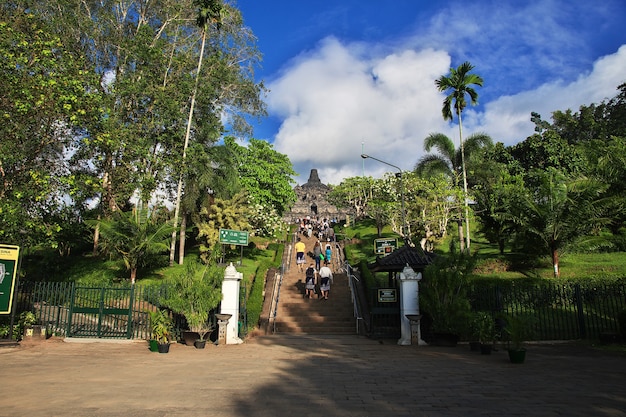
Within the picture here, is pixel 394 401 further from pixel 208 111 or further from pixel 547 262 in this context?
pixel 208 111

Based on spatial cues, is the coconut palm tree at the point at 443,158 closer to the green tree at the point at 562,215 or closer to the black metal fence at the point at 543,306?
the green tree at the point at 562,215

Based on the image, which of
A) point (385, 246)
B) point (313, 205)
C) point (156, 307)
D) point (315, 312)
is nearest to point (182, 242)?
point (156, 307)

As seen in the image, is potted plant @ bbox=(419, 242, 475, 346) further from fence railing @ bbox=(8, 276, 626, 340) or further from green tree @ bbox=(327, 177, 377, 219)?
green tree @ bbox=(327, 177, 377, 219)

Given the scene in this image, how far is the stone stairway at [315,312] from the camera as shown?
15.9 m

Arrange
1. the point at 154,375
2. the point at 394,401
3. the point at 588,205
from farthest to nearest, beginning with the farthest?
the point at 588,205 < the point at 154,375 < the point at 394,401

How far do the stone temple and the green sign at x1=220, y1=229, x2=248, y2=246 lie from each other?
4871cm

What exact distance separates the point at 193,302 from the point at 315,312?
582 cm

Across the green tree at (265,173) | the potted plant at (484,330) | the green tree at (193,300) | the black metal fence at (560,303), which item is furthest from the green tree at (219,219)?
the potted plant at (484,330)

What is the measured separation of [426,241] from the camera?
29016mm

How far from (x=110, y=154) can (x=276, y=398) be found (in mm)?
19627

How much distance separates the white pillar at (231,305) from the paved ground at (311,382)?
4.94 feet

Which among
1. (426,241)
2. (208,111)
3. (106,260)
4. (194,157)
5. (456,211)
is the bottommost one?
(106,260)

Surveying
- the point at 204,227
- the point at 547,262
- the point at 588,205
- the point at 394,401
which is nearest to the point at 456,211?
the point at 547,262

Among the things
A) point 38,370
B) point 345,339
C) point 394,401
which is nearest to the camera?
point 394,401
